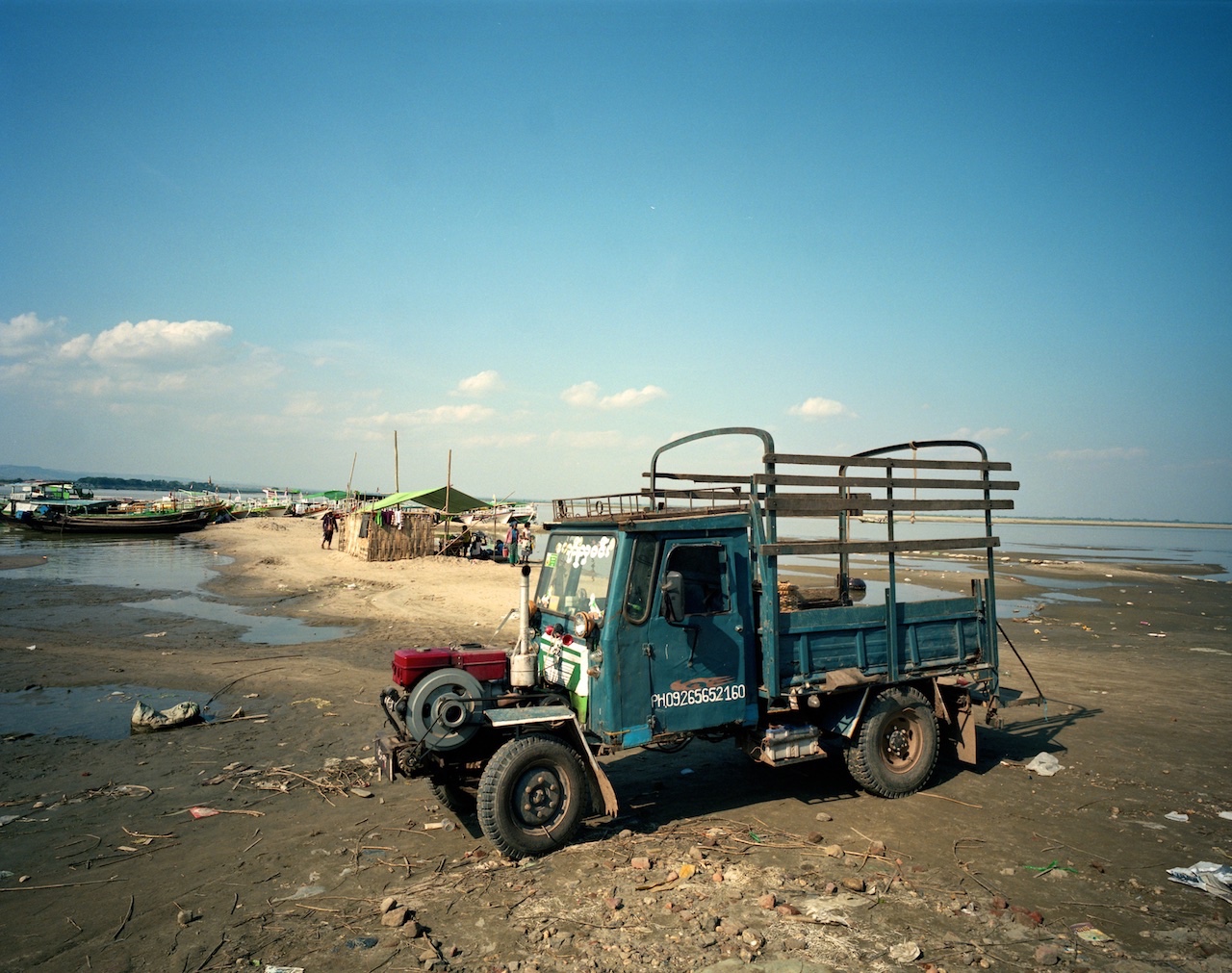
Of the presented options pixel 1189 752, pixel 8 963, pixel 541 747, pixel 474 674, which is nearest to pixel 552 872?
pixel 541 747

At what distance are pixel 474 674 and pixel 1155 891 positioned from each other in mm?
5248

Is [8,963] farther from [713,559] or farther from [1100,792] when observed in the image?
[1100,792]

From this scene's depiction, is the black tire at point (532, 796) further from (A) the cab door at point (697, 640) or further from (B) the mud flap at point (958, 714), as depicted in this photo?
(B) the mud flap at point (958, 714)

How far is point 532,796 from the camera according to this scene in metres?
5.22

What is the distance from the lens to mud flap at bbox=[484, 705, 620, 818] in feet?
17.1

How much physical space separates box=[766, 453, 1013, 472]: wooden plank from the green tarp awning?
24.0 meters

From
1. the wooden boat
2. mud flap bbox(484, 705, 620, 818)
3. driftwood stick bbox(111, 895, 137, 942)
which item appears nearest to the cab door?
mud flap bbox(484, 705, 620, 818)

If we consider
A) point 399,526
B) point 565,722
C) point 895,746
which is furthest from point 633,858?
point 399,526

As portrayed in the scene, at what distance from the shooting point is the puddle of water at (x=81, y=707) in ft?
26.8

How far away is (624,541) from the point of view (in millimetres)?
5527

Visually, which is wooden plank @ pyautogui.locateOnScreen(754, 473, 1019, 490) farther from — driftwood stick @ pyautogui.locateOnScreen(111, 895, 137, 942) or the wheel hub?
driftwood stick @ pyautogui.locateOnScreen(111, 895, 137, 942)

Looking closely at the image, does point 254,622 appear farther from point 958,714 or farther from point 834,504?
point 958,714

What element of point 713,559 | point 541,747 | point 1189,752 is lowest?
point 1189,752

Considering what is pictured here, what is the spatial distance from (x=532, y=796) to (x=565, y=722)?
1.93 ft
